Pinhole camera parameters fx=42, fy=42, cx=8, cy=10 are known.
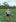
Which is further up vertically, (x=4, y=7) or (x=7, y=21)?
(x=4, y=7)

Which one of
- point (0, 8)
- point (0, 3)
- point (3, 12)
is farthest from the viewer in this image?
point (0, 3)

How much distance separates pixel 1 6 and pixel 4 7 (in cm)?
14

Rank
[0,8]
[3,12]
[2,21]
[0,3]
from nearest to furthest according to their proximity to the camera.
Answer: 1. [2,21]
2. [3,12]
3. [0,8]
4. [0,3]

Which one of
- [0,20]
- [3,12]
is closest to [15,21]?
[0,20]

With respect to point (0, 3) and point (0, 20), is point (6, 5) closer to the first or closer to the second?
point (0, 3)

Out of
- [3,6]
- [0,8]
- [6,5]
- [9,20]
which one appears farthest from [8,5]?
[9,20]

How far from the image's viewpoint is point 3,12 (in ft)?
5.60

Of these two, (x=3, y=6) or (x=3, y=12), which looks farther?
(x=3, y=6)

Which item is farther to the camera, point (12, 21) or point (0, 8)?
point (0, 8)

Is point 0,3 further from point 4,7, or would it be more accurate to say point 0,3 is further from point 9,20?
point 9,20

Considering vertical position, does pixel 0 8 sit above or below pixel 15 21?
above

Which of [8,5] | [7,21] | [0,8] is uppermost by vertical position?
[8,5]

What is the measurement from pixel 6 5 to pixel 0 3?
1.12 feet

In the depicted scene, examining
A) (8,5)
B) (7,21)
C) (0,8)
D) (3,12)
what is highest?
(8,5)
